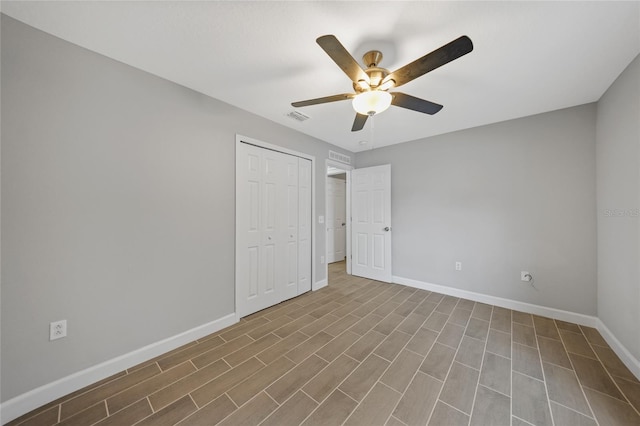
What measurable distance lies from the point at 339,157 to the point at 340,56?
8.92 ft

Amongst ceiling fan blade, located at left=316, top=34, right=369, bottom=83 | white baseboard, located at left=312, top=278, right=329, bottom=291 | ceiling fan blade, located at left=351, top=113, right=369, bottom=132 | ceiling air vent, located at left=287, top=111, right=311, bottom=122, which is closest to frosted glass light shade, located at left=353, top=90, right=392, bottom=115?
ceiling fan blade, located at left=316, top=34, right=369, bottom=83

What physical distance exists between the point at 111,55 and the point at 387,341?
337cm

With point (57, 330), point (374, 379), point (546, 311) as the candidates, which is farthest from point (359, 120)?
point (546, 311)

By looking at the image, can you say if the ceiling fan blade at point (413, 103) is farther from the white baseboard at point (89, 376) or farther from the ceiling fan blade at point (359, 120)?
the white baseboard at point (89, 376)

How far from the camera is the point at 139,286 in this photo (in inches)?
72.6

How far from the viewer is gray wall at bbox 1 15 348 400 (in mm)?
1371

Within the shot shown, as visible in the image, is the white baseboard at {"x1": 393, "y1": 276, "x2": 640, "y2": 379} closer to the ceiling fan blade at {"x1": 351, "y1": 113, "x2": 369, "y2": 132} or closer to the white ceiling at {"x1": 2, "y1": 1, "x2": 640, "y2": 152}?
the white ceiling at {"x1": 2, "y1": 1, "x2": 640, "y2": 152}

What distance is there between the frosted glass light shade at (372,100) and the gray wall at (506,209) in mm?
2307

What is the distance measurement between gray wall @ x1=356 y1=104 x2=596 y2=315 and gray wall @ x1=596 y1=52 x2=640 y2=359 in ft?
0.49

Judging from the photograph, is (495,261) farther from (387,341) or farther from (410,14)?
(410,14)

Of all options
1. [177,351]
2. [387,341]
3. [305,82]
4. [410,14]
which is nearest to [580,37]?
[410,14]

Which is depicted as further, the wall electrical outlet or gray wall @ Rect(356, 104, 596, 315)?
gray wall @ Rect(356, 104, 596, 315)

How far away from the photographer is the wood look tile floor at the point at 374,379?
1.35 m

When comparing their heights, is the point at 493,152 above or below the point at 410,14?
below
